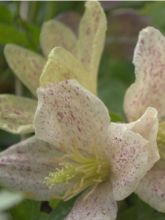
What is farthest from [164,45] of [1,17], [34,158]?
[1,17]

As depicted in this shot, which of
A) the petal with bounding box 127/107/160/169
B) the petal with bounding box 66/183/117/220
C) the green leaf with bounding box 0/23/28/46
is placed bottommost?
the petal with bounding box 66/183/117/220

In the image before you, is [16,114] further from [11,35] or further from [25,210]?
[11,35]

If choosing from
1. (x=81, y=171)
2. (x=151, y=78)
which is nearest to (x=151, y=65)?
(x=151, y=78)

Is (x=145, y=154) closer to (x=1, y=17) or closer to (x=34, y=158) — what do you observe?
(x=34, y=158)

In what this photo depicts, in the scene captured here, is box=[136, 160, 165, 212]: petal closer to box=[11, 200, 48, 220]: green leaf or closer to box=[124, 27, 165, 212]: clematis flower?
box=[124, 27, 165, 212]: clematis flower

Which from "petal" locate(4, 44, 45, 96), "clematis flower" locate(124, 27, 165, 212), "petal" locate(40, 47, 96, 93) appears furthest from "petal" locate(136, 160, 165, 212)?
"petal" locate(4, 44, 45, 96)
